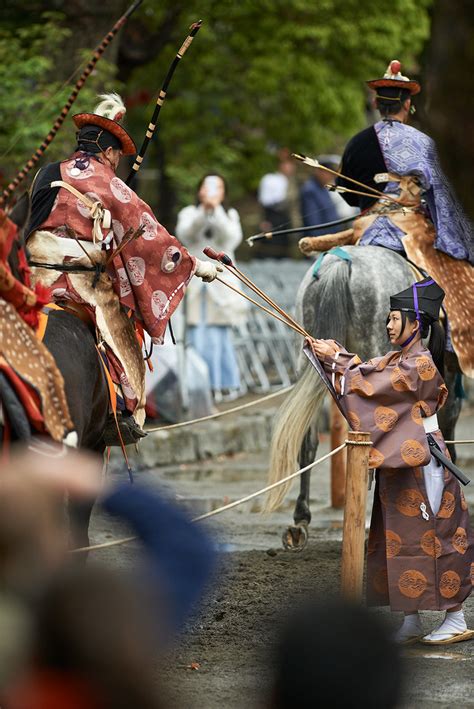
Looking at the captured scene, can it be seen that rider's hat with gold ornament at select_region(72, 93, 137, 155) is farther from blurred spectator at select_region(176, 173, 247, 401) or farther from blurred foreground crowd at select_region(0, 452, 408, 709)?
blurred spectator at select_region(176, 173, 247, 401)

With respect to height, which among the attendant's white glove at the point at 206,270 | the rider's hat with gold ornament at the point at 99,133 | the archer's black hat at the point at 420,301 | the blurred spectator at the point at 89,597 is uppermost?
the rider's hat with gold ornament at the point at 99,133

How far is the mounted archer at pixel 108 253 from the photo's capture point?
6188 mm

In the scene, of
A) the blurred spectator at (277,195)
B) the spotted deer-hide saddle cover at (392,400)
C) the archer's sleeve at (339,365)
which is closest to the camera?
the spotted deer-hide saddle cover at (392,400)

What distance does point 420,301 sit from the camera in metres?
6.20

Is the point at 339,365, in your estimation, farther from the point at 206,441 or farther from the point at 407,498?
the point at 206,441

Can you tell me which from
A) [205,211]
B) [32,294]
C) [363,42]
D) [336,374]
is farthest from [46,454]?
[363,42]

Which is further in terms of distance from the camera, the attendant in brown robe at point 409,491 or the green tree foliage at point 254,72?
the green tree foliage at point 254,72

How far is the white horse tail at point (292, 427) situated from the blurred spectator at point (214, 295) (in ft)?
16.4

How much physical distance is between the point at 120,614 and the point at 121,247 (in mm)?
3710

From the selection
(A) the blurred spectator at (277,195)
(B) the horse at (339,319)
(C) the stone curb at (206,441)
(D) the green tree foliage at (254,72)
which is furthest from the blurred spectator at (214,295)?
(B) the horse at (339,319)

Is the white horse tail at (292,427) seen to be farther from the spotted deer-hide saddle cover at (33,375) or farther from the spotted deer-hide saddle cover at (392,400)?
the spotted deer-hide saddle cover at (33,375)

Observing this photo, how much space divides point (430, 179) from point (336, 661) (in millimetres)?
5786

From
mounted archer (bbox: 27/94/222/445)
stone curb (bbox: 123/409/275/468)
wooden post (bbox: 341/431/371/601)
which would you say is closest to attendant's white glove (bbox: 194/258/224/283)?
mounted archer (bbox: 27/94/222/445)

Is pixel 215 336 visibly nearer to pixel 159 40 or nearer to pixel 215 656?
pixel 159 40
